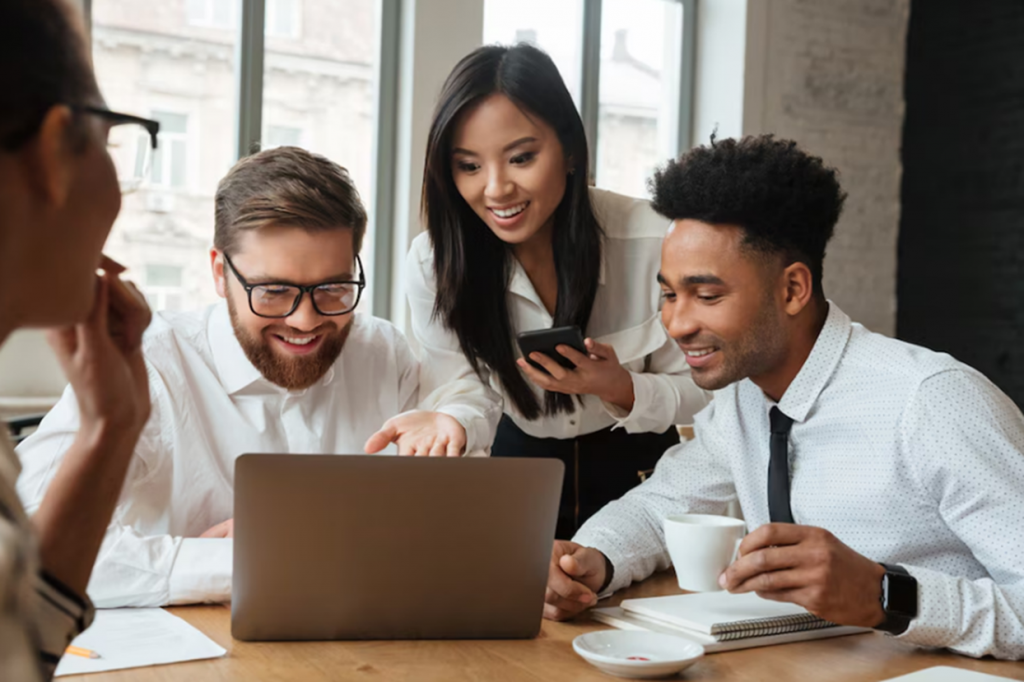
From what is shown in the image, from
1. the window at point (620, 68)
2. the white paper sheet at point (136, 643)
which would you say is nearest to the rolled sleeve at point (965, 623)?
the white paper sheet at point (136, 643)

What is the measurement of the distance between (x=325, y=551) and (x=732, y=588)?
1.66ft

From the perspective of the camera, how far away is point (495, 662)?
1234mm

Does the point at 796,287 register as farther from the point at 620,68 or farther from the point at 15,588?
the point at 620,68

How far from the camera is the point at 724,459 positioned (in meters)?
1.85

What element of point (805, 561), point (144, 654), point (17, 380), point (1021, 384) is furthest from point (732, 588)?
point (1021, 384)

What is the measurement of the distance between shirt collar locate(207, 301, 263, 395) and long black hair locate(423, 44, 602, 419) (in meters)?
0.49

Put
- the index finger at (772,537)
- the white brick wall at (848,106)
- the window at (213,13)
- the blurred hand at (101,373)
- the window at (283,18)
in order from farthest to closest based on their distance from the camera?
the white brick wall at (848,106), the window at (283,18), the window at (213,13), the index finger at (772,537), the blurred hand at (101,373)

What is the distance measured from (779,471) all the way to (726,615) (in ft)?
1.08

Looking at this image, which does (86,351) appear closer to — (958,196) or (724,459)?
(724,459)

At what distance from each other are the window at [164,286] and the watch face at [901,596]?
316 centimetres

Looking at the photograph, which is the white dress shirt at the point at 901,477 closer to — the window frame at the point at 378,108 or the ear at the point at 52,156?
the ear at the point at 52,156

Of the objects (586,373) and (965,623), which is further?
(586,373)

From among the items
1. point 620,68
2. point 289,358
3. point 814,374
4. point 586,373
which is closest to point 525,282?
point 586,373

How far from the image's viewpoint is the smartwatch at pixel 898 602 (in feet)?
4.31
